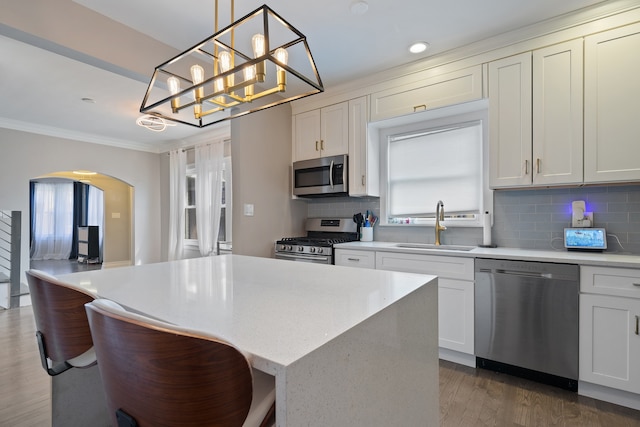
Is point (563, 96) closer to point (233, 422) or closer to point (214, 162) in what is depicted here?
point (233, 422)

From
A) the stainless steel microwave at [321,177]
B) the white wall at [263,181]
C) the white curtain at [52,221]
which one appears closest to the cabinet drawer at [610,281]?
the stainless steel microwave at [321,177]

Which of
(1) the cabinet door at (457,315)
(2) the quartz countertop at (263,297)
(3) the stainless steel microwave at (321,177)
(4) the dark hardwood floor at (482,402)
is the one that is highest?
(3) the stainless steel microwave at (321,177)

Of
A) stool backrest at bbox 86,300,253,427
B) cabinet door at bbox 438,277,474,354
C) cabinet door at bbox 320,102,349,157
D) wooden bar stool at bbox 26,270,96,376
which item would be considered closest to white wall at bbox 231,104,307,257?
cabinet door at bbox 320,102,349,157

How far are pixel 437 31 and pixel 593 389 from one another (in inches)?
106

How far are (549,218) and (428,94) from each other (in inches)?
56.3

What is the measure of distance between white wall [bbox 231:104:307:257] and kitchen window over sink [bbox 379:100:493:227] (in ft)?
3.71

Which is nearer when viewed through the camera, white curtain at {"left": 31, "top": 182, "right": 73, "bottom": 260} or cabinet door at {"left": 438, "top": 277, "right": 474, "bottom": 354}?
cabinet door at {"left": 438, "top": 277, "right": 474, "bottom": 354}

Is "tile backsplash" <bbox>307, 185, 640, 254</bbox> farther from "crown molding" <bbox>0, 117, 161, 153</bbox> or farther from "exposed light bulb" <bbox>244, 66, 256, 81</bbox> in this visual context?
"crown molding" <bbox>0, 117, 161, 153</bbox>

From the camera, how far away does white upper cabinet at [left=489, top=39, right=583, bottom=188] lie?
2.15 meters

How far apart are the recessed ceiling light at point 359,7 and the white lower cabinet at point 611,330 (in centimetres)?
220

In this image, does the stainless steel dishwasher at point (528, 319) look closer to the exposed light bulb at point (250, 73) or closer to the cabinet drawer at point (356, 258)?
the cabinet drawer at point (356, 258)

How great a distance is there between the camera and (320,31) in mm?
2354

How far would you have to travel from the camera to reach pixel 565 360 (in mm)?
1988

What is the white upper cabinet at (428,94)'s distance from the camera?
254 centimetres
